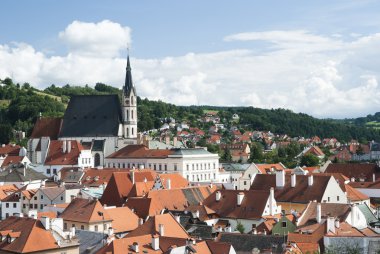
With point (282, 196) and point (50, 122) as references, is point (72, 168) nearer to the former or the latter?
point (50, 122)

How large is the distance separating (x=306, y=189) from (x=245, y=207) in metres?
9.34

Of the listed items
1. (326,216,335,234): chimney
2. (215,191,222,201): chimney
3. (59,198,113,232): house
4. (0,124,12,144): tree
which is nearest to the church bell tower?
(0,124,12,144): tree

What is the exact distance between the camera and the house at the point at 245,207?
59781 mm

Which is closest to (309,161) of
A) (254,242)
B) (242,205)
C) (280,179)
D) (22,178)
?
(22,178)

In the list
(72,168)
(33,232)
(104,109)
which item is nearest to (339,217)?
(33,232)

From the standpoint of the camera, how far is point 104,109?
123 metres

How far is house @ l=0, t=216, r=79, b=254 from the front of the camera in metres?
44.4

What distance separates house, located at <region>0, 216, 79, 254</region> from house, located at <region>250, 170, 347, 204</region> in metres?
26.7

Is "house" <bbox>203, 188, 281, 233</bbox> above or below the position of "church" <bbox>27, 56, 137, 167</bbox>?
below

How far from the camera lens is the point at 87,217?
5619cm

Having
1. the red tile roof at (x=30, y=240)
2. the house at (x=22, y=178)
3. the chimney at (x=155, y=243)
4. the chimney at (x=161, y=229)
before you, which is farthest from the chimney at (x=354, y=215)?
the house at (x=22, y=178)

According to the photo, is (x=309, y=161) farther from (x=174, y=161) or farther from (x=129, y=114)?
(x=129, y=114)

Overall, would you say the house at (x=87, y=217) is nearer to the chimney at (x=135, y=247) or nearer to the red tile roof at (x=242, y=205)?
the red tile roof at (x=242, y=205)

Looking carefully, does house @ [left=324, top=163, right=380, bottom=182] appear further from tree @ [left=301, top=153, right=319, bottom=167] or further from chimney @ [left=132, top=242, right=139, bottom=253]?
chimney @ [left=132, top=242, right=139, bottom=253]
